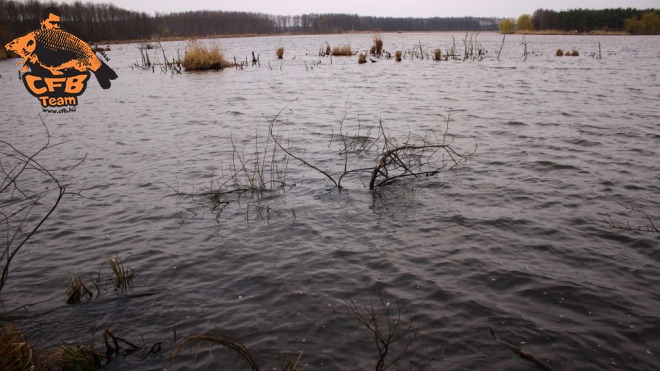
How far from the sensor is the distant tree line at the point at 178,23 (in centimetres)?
6919

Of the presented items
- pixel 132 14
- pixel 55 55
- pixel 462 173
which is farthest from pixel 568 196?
pixel 132 14

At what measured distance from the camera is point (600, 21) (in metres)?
95.4

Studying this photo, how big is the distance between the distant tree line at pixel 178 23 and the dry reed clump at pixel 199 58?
3252 cm

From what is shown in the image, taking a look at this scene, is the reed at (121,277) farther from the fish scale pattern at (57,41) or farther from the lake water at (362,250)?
the fish scale pattern at (57,41)

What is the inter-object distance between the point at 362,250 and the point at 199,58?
2628cm

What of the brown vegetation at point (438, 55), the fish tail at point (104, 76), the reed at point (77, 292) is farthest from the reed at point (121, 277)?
the brown vegetation at point (438, 55)

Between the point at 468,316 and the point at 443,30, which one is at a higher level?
the point at 443,30

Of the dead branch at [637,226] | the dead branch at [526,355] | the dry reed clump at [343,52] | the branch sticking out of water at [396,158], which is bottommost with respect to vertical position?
the dead branch at [526,355]

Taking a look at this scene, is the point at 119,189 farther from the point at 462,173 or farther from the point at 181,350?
the point at 462,173

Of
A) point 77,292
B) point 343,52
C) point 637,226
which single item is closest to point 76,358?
point 77,292

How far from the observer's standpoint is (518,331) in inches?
146

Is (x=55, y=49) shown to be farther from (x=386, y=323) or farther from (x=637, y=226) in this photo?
(x=637, y=226)

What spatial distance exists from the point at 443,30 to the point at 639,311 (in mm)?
209225

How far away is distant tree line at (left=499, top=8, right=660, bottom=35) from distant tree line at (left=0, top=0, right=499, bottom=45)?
77.7 meters
